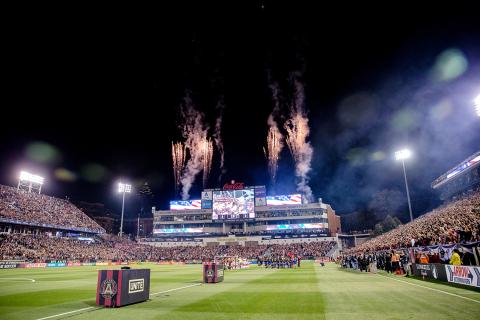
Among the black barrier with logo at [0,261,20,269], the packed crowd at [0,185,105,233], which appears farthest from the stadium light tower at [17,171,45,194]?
the black barrier with logo at [0,261,20,269]

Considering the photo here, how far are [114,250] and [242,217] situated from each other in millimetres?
36433

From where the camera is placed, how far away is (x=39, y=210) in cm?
7662

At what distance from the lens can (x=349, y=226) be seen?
145m

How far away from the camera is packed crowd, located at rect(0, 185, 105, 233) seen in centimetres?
6819

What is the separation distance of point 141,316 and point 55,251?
63.4m

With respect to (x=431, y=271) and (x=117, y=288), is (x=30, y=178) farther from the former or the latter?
(x=431, y=271)

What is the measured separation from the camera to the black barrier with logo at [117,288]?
12000 millimetres

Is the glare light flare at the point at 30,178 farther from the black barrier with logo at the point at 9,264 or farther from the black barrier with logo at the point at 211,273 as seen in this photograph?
the black barrier with logo at the point at 211,273

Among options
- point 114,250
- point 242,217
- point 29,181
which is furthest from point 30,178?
point 242,217

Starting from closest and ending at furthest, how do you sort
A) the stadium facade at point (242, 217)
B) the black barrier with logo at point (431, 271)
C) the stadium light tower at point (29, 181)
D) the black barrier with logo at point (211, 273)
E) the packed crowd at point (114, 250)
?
the black barrier with logo at point (431, 271) → the black barrier with logo at point (211, 273) → the packed crowd at point (114, 250) → the stadium light tower at point (29, 181) → the stadium facade at point (242, 217)

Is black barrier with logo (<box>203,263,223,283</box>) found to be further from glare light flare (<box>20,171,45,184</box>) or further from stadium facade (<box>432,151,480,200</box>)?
glare light flare (<box>20,171,45,184</box>)

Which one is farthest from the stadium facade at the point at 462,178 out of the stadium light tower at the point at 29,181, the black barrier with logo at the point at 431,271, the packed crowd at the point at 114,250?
the stadium light tower at the point at 29,181

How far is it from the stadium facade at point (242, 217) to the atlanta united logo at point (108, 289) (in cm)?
8187

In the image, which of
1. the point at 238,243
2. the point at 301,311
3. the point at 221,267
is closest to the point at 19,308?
the point at 301,311
